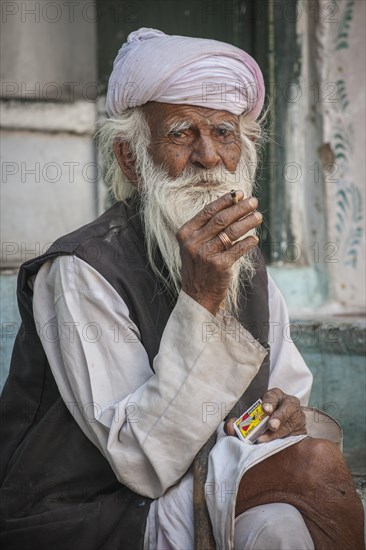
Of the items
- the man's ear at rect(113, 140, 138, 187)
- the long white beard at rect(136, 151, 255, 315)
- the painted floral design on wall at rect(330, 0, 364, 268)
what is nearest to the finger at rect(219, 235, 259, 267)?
the long white beard at rect(136, 151, 255, 315)

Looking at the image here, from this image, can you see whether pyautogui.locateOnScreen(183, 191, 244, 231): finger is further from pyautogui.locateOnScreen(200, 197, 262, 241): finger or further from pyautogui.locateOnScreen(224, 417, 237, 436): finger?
pyautogui.locateOnScreen(224, 417, 237, 436): finger

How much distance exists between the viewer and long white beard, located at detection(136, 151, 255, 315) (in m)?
3.15

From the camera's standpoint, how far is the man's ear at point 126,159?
3.46 meters

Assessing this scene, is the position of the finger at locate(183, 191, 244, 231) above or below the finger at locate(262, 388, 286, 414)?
above

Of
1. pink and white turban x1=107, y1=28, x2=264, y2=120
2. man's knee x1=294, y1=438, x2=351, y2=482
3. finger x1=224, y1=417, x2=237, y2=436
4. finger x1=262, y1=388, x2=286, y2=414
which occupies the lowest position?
man's knee x1=294, y1=438, x2=351, y2=482

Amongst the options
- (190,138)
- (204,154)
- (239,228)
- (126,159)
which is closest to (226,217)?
(239,228)

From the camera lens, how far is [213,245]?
2727mm

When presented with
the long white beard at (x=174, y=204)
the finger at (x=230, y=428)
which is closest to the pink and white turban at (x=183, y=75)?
the long white beard at (x=174, y=204)

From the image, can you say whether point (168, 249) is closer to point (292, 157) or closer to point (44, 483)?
point (44, 483)

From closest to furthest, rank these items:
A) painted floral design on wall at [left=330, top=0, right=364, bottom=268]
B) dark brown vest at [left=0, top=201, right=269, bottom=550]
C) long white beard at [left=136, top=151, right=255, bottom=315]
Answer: dark brown vest at [left=0, top=201, right=269, bottom=550]
long white beard at [left=136, top=151, right=255, bottom=315]
painted floral design on wall at [left=330, top=0, right=364, bottom=268]

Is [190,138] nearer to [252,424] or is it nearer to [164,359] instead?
[164,359]

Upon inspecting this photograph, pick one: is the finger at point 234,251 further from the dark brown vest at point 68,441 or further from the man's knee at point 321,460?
the man's knee at point 321,460

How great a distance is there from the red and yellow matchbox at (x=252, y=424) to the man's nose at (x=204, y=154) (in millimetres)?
866

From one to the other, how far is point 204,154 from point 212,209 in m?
0.56
